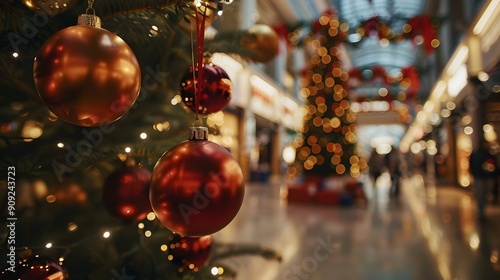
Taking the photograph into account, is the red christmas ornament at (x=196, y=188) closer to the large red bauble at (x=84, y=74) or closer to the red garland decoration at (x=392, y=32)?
the large red bauble at (x=84, y=74)

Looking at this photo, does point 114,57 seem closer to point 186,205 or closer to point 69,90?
point 69,90

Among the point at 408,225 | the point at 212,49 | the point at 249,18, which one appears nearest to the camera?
the point at 212,49

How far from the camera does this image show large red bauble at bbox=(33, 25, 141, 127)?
63 cm

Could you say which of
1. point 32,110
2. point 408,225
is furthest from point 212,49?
point 408,225

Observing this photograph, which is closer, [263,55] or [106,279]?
[106,279]

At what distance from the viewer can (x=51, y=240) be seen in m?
1.00

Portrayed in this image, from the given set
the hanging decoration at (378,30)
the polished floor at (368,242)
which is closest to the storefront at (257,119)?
the hanging decoration at (378,30)

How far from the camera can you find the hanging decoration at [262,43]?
1.55 meters

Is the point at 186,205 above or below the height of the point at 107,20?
below

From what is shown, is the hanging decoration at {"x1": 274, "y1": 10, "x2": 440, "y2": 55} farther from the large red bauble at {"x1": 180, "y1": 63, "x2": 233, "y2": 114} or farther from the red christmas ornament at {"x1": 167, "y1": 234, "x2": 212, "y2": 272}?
the red christmas ornament at {"x1": 167, "y1": 234, "x2": 212, "y2": 272}

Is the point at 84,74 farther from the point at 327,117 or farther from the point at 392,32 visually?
the point at 392,32

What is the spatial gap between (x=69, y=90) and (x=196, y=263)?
28.5 inches

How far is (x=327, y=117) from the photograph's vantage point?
9.07 metres

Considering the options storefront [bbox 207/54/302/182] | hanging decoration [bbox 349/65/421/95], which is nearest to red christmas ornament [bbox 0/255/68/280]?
storefront [bbox 207/54/302/182]
